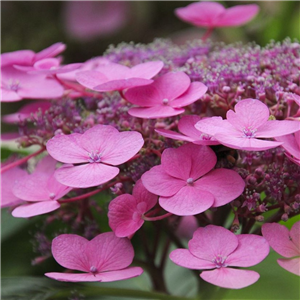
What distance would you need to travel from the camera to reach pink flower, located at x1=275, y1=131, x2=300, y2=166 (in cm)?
35

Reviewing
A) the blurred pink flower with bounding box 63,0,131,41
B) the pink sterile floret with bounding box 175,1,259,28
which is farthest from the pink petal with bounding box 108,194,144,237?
the blurred pink flower with bounding box 63,0,131,41

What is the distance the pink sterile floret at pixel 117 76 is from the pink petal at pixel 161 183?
3.3 inches

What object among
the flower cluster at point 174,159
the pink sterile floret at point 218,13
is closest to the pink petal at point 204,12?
the pink sterile floret at point 218,13

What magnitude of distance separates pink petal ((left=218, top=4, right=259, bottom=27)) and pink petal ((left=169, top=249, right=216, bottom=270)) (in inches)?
15.9

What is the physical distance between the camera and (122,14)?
1.79 meters

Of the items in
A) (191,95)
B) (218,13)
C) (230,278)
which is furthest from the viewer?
(218,13)

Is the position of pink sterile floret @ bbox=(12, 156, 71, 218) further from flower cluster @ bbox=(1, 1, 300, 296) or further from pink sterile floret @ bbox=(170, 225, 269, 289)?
pink sterile floret @ bbox=(170, 225, 269, 289)

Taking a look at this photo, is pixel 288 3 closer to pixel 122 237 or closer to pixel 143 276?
pixel 143 276

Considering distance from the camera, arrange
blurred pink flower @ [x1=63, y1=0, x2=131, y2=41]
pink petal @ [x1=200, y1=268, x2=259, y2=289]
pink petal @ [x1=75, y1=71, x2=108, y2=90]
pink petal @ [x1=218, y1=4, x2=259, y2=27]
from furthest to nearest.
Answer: blurred pink flower @ [x1=63, y1=0, x2=131, y2=41] → pink petal @ [x1=218, y1=4, x2=259, y2=27] → pink petal @ [x1=75, y1=71, x2=108, y2=90] → pink petal @ [x1=200, y1=268, x2=259, y2=289]

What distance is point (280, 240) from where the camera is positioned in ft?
1.17

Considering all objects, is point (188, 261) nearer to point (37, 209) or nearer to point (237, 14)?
point (37, 209)

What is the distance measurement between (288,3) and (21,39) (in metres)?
0.99

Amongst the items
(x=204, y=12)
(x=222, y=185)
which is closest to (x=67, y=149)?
(x=222, y=185)

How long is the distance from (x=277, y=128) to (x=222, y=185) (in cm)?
6
